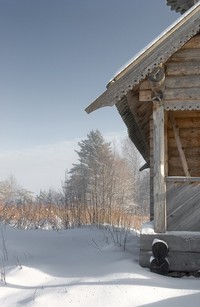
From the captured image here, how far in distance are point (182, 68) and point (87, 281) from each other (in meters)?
4.25

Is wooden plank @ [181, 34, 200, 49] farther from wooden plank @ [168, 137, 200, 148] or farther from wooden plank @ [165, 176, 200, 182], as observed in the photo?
wooden plank @ [168, 137, 200, 148]

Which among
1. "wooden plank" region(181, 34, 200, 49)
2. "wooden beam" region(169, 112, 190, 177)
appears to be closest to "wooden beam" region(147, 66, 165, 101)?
"wooden plank" region(181, 34, 200, 49)

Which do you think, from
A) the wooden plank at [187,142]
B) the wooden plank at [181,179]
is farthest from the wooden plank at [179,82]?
the wooden plank at [187,142]

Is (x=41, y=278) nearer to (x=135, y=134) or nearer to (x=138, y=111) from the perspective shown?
(x=138, y=111)

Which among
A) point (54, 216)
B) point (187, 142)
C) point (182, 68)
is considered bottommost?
point (54, 216)

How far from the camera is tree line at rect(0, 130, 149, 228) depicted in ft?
45.6

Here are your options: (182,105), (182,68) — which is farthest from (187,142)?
(182,68)

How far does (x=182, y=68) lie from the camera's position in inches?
264

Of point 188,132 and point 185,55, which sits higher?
point 185,55

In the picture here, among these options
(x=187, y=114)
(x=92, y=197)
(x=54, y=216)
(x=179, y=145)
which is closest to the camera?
(x=179, y=145)

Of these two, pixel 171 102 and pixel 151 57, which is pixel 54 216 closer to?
pixel 171 102

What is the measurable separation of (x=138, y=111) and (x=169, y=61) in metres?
1.96

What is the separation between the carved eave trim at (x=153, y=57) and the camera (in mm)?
6438

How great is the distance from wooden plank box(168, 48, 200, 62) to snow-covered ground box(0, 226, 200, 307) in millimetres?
3984
